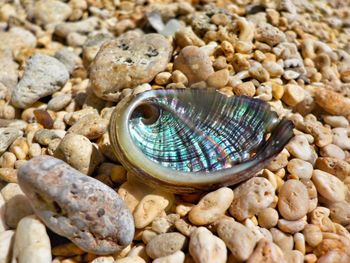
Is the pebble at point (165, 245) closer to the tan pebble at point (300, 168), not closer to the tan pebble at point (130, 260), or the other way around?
the tan pebble at point (130, 260)

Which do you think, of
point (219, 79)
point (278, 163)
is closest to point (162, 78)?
point (219, 79)

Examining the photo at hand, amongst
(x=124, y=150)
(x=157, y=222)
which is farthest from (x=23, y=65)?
(x=157, y=222)

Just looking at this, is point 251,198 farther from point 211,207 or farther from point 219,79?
point 219,79

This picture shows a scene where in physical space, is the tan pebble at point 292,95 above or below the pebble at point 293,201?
above

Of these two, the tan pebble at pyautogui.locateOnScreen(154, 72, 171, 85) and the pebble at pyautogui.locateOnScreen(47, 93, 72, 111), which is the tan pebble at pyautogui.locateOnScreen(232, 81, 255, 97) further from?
the pebble at pyautogui.locateOnScreen(47, 93, 72, 111)

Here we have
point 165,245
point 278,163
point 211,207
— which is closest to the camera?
point 165,245

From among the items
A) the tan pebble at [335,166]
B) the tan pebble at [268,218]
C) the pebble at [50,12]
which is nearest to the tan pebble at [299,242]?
the tan pebble at [268,218]
